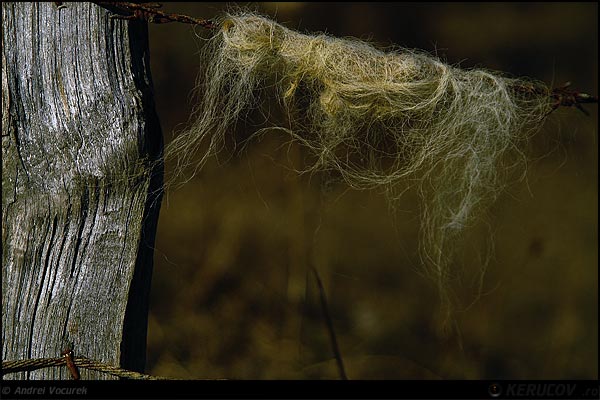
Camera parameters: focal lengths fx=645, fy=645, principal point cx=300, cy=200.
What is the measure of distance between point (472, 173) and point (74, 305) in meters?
0.52

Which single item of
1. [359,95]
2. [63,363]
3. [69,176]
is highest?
[359,95]

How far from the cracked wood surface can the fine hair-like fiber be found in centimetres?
9

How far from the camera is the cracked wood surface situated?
2.23ft

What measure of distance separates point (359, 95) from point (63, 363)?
1.48ft

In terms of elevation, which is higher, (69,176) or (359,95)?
(359,95)

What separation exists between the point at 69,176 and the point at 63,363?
20cm

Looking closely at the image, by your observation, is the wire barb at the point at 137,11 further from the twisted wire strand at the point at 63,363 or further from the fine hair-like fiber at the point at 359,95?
the twisted wire strand at the point at 63,363

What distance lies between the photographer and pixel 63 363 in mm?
691

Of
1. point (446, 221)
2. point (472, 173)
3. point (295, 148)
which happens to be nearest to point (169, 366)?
point (295, 148)

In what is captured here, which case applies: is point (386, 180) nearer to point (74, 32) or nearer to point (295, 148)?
point (74, 32)

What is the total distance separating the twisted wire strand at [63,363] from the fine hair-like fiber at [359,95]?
0.81ft

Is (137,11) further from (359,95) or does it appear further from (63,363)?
(63,363)

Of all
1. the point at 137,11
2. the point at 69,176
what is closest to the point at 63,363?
the point at 69,176

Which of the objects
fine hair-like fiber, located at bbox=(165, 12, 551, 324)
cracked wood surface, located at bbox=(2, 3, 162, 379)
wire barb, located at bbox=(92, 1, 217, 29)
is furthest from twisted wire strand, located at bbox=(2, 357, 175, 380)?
wire barb, located at bbox=(92, 1, 217, 29)
